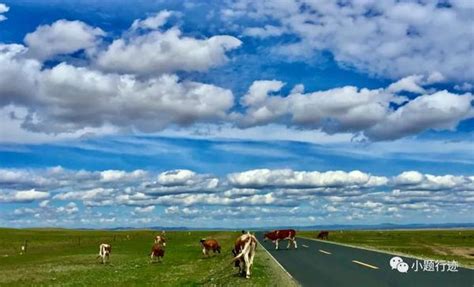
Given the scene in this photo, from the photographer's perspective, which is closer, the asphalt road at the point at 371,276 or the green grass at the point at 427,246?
the asphalt road at the point at 371,276

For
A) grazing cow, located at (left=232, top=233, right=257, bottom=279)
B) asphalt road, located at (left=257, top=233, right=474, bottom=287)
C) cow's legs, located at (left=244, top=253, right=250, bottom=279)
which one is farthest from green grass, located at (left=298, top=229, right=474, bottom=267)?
cow's legs, located at (left=244, top=253, right=250, bottom=279)

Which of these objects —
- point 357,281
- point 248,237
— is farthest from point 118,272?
point 357,281

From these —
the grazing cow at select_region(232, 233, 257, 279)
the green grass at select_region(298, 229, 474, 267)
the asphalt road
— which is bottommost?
the green grass at select_region(298, 229, 474, 267)

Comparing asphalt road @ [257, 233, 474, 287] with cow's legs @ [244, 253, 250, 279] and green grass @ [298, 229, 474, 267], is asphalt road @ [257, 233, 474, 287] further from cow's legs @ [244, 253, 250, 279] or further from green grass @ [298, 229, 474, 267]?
green grass @ [298, 229, 474, 267]

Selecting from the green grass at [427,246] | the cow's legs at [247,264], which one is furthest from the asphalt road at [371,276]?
the green grass at [427,246]

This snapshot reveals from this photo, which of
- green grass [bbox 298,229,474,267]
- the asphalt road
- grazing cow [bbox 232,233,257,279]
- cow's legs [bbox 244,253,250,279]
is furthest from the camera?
green grass [bbox 298,229,474,267]

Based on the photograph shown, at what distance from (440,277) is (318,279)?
583cm

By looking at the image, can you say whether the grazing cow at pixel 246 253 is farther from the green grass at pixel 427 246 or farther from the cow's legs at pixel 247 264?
the green grass at pixel 427 246

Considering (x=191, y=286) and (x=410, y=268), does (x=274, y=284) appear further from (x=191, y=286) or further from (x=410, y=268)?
(x=410, y=268)

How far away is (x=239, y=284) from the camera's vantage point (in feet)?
84.9

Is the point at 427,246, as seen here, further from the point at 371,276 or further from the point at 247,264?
the point at 371,276

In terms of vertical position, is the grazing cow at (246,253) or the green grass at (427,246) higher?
the grazing cow at (246,253)

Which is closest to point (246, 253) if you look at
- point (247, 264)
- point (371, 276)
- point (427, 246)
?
point (247, 264)

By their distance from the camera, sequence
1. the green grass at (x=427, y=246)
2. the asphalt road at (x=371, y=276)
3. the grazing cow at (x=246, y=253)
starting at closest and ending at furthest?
the asphalt road at (x=371, y=276) < the grazing cow at (x=246, y=253) < the green grass at (x=427, y=246)
